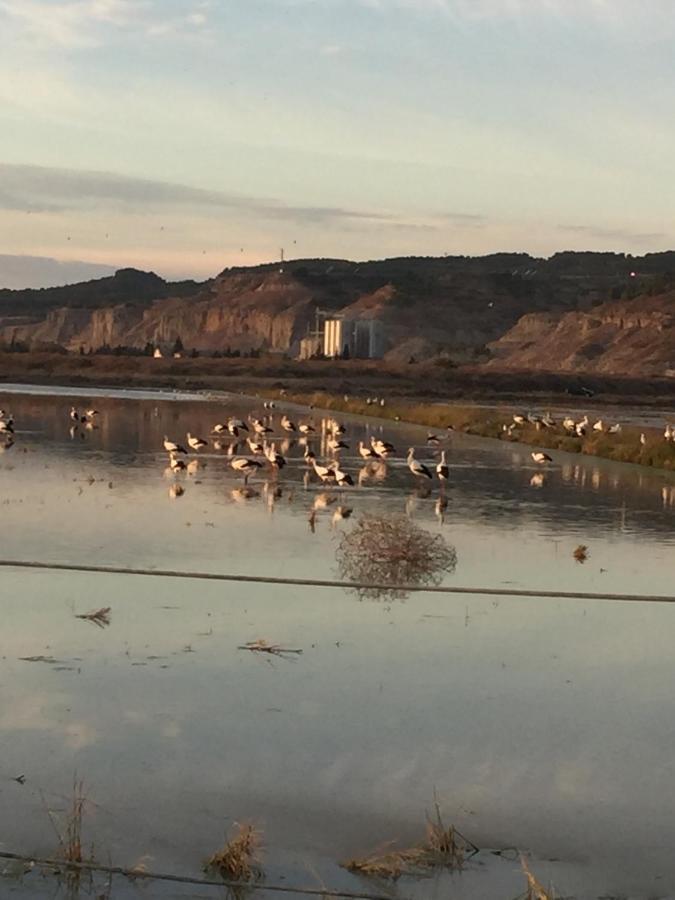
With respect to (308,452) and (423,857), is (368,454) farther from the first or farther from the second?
(423,857)

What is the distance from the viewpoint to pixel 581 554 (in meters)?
24.0

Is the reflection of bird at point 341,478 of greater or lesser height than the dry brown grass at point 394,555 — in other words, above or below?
below

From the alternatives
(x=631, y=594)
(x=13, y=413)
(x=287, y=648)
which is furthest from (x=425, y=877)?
(x=13, y=413)

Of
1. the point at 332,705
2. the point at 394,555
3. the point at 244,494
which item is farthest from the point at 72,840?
the point at 244,494

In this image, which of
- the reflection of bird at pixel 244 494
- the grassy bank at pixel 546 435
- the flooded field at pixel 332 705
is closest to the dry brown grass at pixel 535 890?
the flooded field at pixel 332 705

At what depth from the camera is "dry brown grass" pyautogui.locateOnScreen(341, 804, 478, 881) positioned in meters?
9.55

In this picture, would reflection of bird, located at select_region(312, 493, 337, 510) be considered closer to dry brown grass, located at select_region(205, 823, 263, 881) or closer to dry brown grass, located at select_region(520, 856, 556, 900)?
dry brown grass, located at select_region(205, 823, 263, 881)

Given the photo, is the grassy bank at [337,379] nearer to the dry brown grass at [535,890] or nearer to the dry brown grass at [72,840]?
the dry brown grass at [72,840]

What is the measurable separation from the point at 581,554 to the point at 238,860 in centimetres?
1521

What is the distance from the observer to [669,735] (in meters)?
13.0

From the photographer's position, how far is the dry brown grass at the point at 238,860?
9.39 metres

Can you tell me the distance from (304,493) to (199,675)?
1916cm

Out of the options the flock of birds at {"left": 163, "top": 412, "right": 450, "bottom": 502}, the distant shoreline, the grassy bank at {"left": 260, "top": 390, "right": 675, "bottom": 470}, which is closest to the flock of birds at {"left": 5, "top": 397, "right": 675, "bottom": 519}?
the flock of birds at {"left": 163, "top": 412, "right": 450, "bottom": 502}

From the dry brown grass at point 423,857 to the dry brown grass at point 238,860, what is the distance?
1.77ft
